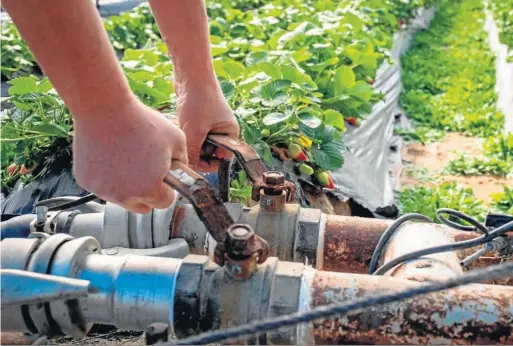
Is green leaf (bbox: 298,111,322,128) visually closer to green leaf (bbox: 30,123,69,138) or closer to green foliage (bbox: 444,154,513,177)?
green leaf (bbox: 30,123,69,138)

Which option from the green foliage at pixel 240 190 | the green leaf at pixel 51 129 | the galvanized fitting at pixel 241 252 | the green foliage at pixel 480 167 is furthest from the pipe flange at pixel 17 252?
the green foliage at pixel 480 167

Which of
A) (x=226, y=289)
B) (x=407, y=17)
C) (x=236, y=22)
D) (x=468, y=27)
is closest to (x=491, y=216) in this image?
(x=226, y=289)

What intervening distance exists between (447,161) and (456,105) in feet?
4.14

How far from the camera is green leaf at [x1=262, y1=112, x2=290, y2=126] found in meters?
2.87

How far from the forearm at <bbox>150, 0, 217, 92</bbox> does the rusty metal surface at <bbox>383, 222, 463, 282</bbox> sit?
680mm

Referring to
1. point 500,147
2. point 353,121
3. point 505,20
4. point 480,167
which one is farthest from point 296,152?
point 505,20

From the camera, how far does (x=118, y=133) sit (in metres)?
1.31

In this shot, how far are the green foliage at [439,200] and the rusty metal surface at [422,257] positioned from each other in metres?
2.25

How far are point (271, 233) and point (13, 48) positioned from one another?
374 cm

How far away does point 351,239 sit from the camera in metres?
1.73

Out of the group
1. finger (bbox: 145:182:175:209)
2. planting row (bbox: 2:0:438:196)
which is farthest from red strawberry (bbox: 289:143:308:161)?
finger (bbox: 145:182:175:209)

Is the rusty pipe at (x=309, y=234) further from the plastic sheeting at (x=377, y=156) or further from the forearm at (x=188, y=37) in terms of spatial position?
the plastic sheeting at (x=377, y=156)

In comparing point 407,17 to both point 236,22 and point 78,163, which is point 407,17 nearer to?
point 236,22

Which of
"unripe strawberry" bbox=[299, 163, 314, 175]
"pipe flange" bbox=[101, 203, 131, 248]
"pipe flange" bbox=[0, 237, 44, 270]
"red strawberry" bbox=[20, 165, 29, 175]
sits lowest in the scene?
"red strawberry" bbox=[20, 165, 29, 175]
